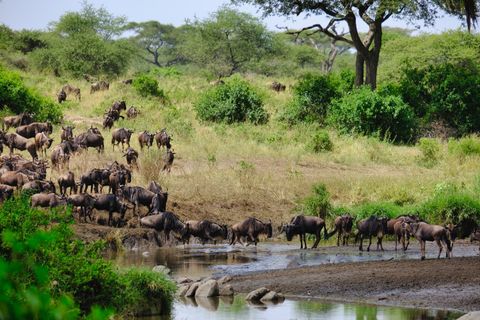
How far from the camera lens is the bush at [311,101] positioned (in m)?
35.2

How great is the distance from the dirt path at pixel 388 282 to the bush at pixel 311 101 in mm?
19898

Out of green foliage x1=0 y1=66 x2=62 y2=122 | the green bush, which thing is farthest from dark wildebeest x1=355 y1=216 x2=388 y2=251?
the green bush

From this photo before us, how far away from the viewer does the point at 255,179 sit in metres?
23.1

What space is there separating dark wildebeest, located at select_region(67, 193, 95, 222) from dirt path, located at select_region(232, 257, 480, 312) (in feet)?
17.1

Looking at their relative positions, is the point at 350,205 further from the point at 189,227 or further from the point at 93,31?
the point at 93,31

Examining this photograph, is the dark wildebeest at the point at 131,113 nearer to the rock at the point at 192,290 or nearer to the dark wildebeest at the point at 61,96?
the dark wildebeest at the point at 61,96

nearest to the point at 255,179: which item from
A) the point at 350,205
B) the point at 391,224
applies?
the point at 350,205

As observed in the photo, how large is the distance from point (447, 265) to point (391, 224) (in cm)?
338

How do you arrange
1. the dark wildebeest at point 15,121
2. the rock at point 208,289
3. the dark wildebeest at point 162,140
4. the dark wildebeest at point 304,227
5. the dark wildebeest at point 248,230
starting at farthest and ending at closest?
the dark wildebeest at point 15,121 < the dark wildebeest at point 162,140 < the dark wildebeest at point 248,230 < the dark wildebeest at point 304,227 < the rock at point 208,289

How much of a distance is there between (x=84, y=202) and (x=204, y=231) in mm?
2664

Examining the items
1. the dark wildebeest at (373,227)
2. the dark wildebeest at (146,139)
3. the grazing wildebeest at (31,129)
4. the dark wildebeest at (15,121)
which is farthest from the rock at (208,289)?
the dark wildebeest at (15,121)

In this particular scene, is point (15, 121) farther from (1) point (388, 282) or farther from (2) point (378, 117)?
(1) point (388, 282)

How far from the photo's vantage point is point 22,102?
31.8 meters

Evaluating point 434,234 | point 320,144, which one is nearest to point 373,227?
point 434,234
